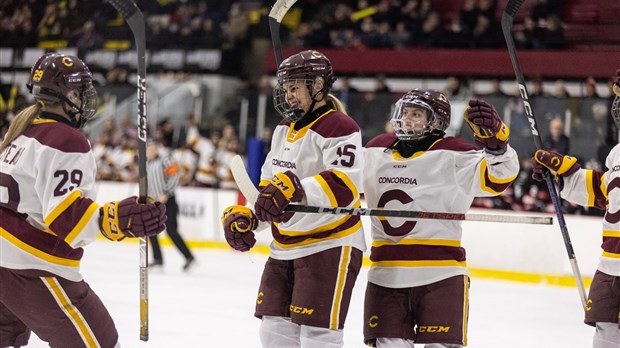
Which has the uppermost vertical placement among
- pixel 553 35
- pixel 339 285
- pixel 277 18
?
pixel 553 35

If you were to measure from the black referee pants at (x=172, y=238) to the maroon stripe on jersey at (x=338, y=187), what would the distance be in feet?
16.4

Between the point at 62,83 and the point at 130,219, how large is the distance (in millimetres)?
558

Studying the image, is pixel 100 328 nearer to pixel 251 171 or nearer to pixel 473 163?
pixel 473 163

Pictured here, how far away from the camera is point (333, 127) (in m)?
3.23

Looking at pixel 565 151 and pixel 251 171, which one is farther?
pixel 251 171

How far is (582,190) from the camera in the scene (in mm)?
3592

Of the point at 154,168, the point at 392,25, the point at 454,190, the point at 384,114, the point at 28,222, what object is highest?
the point at 392,25

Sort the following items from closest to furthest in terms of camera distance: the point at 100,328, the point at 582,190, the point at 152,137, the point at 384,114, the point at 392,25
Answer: the point at 100,328 → the point at 582,190 → the point at 384,114 → the point at 152,137 → the point at 392,25

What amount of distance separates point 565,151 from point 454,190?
198 inches

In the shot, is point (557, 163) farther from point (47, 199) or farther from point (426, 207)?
point (47, 199)

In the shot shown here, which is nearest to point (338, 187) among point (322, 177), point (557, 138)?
point (322, 177)

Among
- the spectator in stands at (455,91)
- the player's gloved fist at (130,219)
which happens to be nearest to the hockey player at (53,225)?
the player's gloved fist at (130,219)

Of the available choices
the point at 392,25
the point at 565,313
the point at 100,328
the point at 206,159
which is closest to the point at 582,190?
the point at 100,328

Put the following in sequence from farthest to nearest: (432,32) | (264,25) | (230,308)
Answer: (264,25), (432,32), (230,308)
